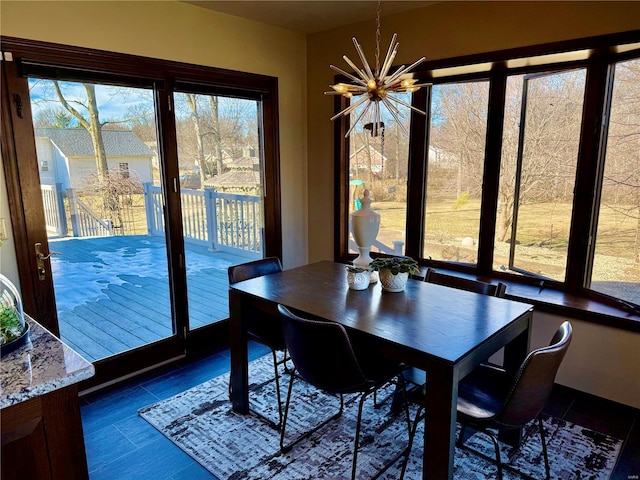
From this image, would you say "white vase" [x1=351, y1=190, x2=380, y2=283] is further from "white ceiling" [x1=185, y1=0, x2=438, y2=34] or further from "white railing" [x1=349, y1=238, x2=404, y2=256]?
"white ceiling" [x1=185, y1=0, x2=438, y2=34]

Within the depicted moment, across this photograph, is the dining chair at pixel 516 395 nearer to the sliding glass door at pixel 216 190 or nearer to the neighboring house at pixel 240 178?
the sliding glass door at pixel 216 190

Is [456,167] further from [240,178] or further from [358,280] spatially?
[240,178]

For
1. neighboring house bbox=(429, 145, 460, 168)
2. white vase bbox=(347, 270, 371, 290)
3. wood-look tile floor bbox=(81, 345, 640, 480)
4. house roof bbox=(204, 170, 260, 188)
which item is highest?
neighboring house bbox=(429, 145, 460, 168)

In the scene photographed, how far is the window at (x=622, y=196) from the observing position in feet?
8.29

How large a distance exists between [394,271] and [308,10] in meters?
2.19

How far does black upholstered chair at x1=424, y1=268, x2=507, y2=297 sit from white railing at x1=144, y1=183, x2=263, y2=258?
1.75m

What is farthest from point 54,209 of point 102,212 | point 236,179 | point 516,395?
A: point 516,395

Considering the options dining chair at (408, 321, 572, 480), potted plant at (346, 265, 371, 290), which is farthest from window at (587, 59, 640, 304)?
potted plant at (346, 265, 371, 290)

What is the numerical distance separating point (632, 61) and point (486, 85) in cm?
91

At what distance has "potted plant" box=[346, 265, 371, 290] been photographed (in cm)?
240

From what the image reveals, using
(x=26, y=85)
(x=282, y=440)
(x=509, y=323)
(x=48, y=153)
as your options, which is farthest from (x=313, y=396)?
(x=26, y=85)

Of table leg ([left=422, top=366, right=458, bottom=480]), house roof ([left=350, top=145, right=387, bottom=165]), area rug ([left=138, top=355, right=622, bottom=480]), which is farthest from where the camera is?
house roof ([left=350, top=145, right=387, bottom=165])

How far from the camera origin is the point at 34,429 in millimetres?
1234

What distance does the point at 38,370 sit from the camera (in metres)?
1.28
